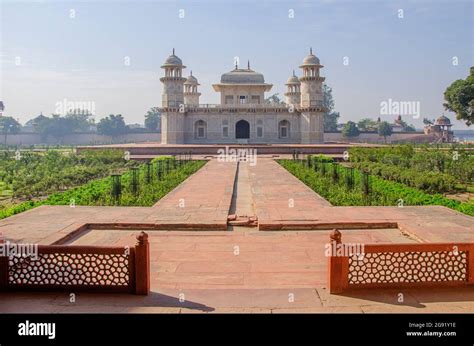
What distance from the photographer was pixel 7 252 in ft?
13.3

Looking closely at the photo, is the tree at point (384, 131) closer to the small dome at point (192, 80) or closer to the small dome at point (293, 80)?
the small dome at point (293, 80)

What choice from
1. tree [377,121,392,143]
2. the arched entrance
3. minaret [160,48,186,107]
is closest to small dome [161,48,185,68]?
minaret [160,48,186,107]

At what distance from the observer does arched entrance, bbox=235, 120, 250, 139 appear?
34156 mm

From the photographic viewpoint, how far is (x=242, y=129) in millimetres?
34250

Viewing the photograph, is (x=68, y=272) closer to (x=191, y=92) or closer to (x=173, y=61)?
(x=173, y=61)

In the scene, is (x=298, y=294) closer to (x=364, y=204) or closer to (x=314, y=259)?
(x=314, y=259)

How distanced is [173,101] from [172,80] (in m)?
1.39

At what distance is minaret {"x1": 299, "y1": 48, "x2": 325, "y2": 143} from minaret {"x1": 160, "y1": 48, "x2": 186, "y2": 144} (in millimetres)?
8245

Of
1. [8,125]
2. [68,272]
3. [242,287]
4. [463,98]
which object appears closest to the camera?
[68,272]

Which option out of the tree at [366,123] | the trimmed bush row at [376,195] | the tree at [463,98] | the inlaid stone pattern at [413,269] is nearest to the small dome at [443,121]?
the tree at [366,123]

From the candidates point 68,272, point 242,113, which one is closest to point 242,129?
point 242,113

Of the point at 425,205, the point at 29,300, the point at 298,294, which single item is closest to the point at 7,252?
the point at 29,300

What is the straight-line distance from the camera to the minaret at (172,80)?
1249 inches

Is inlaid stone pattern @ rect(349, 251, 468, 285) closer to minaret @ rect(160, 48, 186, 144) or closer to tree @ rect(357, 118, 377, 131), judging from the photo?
minaret @ rect(160, 48, 186, 144)
